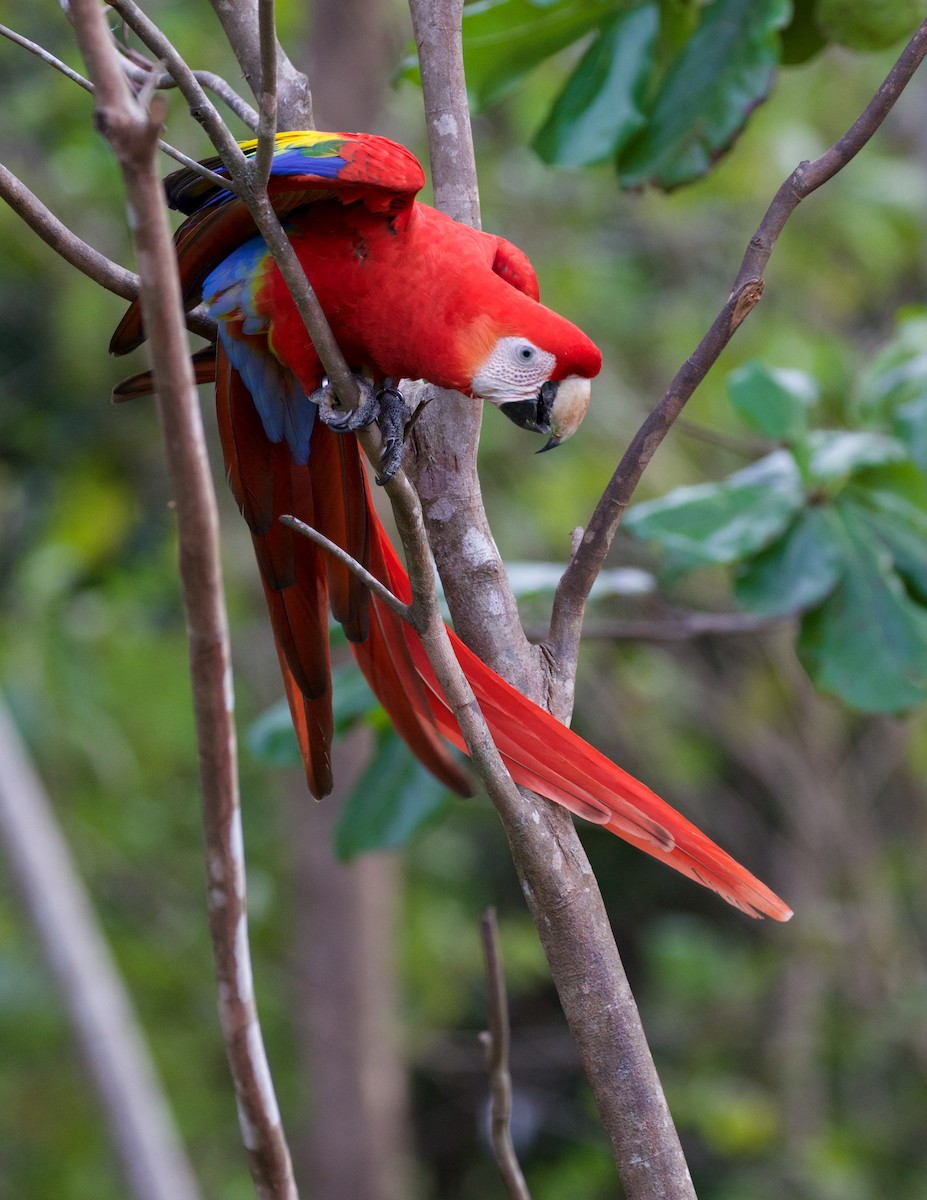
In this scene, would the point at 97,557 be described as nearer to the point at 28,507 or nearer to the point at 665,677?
the point at 28,507

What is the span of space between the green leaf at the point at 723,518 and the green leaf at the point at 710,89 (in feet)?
0.90

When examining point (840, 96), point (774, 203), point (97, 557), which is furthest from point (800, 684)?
point (774, 203)

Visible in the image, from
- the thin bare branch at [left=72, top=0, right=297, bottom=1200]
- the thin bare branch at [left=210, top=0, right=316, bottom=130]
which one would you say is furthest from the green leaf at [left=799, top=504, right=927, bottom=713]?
the thin bare branch at [left=72, top=0, right=297, bottom=1200]

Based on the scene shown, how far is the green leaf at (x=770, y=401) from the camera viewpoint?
3.39 ft

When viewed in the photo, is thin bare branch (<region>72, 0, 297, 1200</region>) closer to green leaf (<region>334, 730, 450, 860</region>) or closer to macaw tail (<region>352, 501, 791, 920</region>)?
macaw tail (<region>352, 501, 791, 920</region>)

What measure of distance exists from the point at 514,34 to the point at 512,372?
1.23 feet

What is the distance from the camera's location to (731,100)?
2.86 ft

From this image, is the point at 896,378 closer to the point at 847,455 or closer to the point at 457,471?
the point at 847,455

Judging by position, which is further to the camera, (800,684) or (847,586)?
(800,684)

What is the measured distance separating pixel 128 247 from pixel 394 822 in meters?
1.80

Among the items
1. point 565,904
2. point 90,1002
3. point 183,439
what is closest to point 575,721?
point 90,1002

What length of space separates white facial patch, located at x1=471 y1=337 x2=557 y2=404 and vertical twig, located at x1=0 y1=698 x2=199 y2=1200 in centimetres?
52

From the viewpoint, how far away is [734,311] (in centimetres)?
54

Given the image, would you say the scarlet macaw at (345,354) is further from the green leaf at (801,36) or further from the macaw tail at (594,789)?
the green leaf at (801,36)
